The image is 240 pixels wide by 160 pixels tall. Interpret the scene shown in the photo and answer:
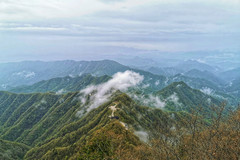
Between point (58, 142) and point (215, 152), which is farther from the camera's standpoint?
point (58, 142)

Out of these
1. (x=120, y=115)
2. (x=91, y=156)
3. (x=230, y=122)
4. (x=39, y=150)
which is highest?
(x=230, y=122)

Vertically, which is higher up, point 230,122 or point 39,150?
point 230,122

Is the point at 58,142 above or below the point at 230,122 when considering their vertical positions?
below

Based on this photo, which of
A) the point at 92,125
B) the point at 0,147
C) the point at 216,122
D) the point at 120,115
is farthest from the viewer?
the point at 0,147

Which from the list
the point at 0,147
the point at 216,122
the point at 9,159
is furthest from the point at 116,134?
the point at 0,147

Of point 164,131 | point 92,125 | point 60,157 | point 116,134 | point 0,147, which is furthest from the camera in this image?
point 0,147

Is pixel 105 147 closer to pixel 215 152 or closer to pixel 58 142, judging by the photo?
pixel 215 152

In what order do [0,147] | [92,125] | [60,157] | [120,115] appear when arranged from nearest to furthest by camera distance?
[60,157] → [120,115] → [92,125] → [0,147]

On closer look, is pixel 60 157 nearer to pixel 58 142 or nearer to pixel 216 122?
pixel 58 142

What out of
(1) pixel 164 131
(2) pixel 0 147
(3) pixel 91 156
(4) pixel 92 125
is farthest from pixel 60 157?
(1) pixel 164 131
